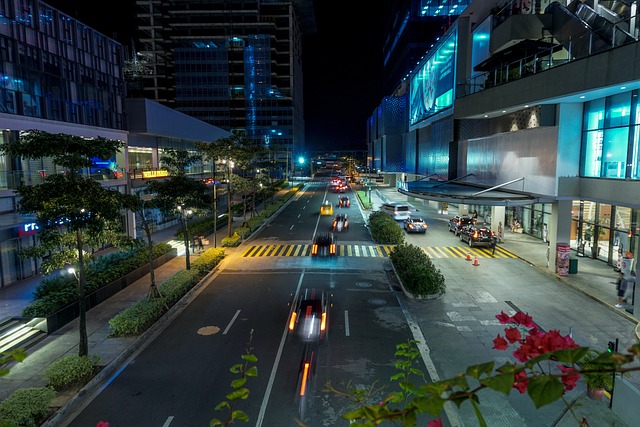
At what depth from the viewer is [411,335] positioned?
16.5 meters

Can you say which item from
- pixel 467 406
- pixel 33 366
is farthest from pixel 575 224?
pixel 33 366

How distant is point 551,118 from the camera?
23625mm

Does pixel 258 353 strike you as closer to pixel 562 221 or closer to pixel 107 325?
pixel 107 325

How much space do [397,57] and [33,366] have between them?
118m

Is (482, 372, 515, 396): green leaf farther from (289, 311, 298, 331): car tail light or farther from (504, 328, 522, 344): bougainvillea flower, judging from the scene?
(289, 311, 298, 331): car tail light

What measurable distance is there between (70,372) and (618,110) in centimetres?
2544

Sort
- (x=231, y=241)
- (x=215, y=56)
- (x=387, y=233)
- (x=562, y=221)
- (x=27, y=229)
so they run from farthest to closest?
1. (x=215, y=56)
2. (x=387, y=233)
3. (x=231, y=241)
4. (x=562, y=221)
5. (x=27, y=229)

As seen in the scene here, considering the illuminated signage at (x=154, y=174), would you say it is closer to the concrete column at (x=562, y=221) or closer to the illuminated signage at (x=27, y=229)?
the illuminated signage at (x=27, y=229)

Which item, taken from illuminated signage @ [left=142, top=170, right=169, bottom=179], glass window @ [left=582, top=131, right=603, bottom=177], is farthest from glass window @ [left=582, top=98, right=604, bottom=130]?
illuminated signage @ [left=142, top=170, right=169, bottom=179]

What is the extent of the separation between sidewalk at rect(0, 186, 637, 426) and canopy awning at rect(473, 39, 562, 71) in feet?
44.1

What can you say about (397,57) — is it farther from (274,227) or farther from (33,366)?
(33,366)

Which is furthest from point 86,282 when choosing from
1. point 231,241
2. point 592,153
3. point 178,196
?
point 592,153

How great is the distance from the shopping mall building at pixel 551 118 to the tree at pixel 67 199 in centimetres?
1954

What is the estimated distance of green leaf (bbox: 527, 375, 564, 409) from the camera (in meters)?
2.14
